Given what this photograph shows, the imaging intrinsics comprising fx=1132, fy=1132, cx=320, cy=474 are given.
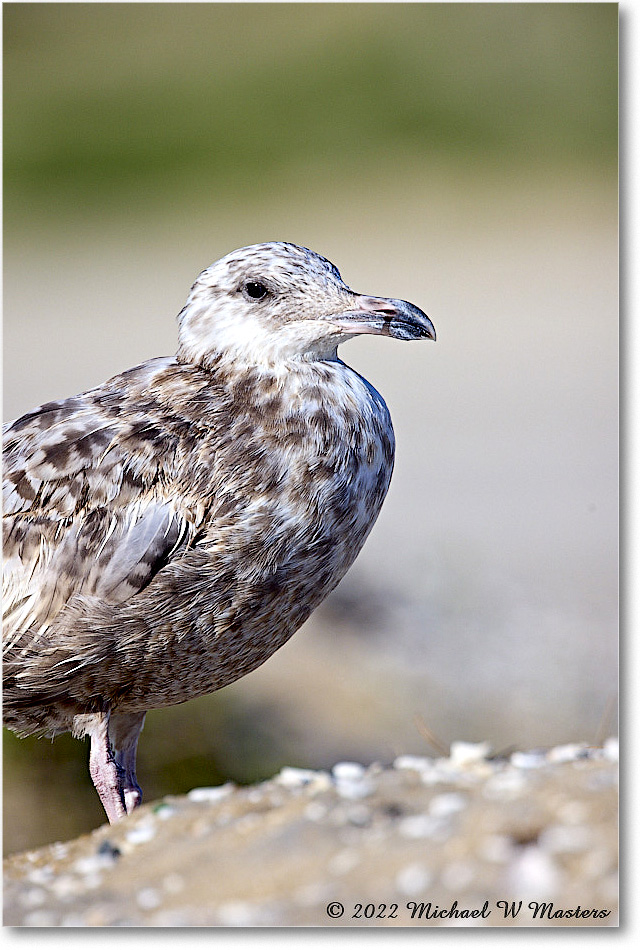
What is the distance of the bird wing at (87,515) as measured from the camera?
2.62 meters

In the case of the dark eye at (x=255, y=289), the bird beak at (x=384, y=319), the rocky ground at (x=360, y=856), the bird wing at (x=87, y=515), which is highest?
the dark eye at (x=255, y=289)

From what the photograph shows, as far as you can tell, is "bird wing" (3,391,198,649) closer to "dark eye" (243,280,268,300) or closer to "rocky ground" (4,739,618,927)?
"dark eye" (243,280,268,300)

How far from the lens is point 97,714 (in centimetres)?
279

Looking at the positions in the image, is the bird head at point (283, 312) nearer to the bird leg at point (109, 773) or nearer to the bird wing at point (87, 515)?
the bird wing at point (87, 515)

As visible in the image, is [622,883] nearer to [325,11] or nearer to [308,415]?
[308,415]

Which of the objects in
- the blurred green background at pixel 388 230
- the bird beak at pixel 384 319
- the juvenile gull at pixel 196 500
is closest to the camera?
the juvenile gull at pixel 196 500

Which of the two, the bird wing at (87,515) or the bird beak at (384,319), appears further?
the bird beak at (384,319)

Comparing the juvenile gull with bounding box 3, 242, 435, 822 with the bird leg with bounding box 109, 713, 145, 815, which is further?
the bird leg with bounding box 109, 713, 145, 815

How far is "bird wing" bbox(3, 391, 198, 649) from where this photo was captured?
8.59 ft

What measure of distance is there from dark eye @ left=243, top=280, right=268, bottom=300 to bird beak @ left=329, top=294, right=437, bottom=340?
19 cm

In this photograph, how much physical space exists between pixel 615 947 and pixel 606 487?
1.20 m

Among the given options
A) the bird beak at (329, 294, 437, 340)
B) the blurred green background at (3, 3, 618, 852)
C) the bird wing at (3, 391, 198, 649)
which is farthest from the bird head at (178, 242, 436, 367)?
the blurred green background at (3, 3, 618, 852)

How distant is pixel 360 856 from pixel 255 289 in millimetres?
1367

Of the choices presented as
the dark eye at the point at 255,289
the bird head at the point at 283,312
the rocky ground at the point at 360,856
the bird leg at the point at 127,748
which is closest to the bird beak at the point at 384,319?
the bird head at the point at 283,312
